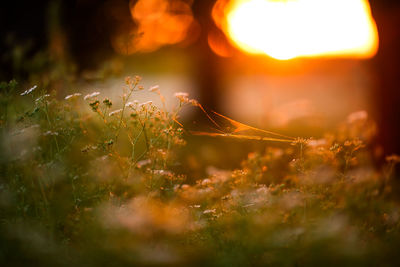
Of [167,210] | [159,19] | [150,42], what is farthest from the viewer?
[150,42]

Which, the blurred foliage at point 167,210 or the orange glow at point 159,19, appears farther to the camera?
the orange glow at point 159,19

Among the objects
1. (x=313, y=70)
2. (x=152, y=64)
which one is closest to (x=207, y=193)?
(x=152, y=64)

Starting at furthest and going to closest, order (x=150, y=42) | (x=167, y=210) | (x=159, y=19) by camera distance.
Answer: (x=150, y=42)
(x=159, y=19)
(x=167, y=210)

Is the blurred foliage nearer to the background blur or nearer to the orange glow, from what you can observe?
the background blur

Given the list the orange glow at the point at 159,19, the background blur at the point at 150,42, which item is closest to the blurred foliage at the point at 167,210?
the background blur at the point at 150,42

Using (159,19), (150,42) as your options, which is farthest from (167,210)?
(150,42)

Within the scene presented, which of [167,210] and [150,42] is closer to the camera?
[167,210]

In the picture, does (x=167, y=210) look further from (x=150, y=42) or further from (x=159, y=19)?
(x=150, y=42)

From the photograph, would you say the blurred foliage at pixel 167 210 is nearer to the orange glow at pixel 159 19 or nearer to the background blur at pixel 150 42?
the background blur at pixel 150 42

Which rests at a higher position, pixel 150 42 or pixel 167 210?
pixel 150 42
